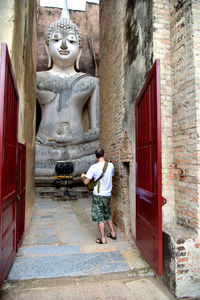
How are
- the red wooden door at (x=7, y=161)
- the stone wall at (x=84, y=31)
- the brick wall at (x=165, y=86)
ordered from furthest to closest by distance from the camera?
the stone wall at (x=84, y=31)
the brick wall at (x=165, y=86)
the red wooden door at (x=7, y=161)

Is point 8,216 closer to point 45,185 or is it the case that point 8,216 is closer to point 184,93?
point 184,93

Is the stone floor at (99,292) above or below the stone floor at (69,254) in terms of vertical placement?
below

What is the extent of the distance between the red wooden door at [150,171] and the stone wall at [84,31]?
32.2ft

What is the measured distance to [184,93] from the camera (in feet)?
8.96

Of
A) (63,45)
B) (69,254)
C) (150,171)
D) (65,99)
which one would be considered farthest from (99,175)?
(63,45)

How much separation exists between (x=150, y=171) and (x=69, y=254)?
1628mm

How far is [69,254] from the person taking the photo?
3129 mm

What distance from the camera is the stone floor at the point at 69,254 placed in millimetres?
2666

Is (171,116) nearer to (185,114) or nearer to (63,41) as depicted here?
(185,114)

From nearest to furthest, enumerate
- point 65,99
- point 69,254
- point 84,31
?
point 69,254 < point 65,99 < point 84,31

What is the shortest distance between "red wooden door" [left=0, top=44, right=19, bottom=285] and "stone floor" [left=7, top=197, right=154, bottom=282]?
345 mm

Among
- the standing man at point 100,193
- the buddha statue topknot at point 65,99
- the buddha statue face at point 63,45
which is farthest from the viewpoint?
the buddha statue face at point 63,45

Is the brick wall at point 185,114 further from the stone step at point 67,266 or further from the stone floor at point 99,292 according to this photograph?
the stone step at point 67,266

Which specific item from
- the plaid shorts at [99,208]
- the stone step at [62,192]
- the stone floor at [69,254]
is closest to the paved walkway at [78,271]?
the stone floor at [69,254]
